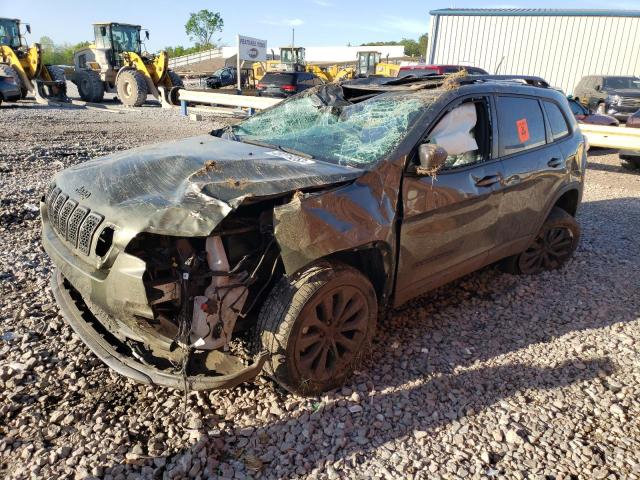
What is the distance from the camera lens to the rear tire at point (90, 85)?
2000 cm

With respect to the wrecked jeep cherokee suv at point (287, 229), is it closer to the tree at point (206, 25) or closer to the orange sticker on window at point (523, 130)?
the orange sticker on window at point (523, 130)

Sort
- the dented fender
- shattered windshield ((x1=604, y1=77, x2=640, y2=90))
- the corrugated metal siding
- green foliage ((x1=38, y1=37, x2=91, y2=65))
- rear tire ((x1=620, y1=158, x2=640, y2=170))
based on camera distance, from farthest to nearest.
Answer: green foliage ((x1=38, y1=37, x2=91, y2=65)), the corrugated metal siding, shattered windshield ((x1=604, y1=77, x2=640, y2=90)), rear tire ((x1=620, y1=158, x2=640, y2=170)), the dented fender

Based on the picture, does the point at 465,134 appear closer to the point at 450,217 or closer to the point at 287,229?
the point at 450,217

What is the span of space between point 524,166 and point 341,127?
1.55 metres

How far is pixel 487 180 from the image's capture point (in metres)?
3.57

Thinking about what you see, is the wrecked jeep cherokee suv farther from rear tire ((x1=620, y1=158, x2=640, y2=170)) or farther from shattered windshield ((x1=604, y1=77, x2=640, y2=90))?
shattered windshield ((x1=604, y1=77, x2=640, y2=90))

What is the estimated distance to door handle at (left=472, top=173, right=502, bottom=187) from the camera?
3.48 metres

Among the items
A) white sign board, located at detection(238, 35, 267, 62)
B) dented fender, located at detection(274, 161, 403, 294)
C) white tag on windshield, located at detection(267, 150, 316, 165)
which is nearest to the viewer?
dented fender, located at detection(274, 161, 403, 294)

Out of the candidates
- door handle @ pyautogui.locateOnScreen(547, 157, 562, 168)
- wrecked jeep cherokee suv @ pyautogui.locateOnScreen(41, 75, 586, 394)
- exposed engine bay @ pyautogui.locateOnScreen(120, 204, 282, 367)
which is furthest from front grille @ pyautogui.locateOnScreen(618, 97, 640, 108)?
exposed engine bay @ pyautogui.locateOnScreen(120, 204, 282, 367)

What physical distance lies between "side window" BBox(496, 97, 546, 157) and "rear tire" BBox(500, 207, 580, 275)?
0.84m

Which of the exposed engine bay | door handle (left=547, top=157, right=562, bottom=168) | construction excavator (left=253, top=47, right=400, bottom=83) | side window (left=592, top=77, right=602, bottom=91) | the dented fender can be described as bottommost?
the exposed engine bay

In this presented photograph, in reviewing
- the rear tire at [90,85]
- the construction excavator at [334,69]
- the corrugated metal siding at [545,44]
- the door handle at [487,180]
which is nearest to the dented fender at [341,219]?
the door handle at [487,180]

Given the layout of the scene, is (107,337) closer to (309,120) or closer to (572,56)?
(309,120)

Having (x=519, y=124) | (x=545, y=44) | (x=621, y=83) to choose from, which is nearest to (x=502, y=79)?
(x=519, y=124)
